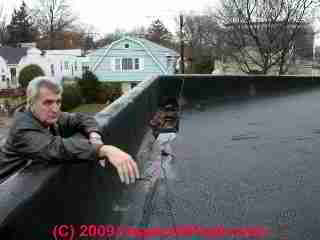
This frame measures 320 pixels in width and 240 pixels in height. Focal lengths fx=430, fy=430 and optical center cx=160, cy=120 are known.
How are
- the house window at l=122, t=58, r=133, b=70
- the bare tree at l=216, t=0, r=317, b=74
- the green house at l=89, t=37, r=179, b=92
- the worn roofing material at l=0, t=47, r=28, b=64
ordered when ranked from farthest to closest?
1. the worn roofing material at l=0, t=47, r=28, b=64
2. the house window at l=122, t=58, r=133, b=70
3. the green house at l=89, t=37, r=179, b=92
4. the bare tree at l=216, t=0, r=317, b=74

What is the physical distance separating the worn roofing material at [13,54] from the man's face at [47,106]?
61605 mm

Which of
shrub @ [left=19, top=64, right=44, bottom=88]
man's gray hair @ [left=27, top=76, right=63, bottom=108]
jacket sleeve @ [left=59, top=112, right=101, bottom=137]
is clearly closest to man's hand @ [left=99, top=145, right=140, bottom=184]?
man's gray hair @ [left=27, top=76, right=63, bottom=108]

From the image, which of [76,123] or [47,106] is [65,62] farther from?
[47,106]

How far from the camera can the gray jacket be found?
2.25m

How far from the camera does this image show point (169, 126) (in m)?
8.22

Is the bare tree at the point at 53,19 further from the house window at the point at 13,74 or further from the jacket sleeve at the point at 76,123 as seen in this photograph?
the jacket sleeve at the point at 76,123

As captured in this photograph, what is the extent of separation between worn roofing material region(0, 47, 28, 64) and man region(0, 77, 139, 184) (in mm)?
61629

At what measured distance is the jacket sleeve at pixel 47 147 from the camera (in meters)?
2.24

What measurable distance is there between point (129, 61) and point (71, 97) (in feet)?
27.8

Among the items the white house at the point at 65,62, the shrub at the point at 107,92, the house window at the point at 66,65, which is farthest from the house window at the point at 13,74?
the shrub at the point at 107,92

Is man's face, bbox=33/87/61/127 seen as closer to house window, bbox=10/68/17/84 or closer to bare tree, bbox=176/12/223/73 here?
bare tree, bbox=176/12/223/73

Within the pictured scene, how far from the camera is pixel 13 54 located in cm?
6144

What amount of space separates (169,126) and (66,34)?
278 feet

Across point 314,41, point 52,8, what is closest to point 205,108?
point 314,41
